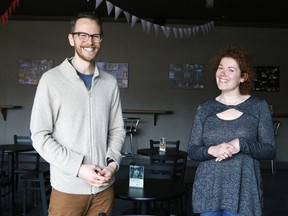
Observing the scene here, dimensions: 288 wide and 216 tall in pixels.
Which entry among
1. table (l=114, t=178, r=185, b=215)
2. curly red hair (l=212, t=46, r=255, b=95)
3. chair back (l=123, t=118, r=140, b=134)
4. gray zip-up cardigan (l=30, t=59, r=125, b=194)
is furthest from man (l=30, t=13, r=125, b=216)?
chair back (l=123, t=118, r=140, b=134)

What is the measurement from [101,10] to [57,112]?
563 centimetres

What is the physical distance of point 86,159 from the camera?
152 cm

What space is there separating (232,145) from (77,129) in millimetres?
642

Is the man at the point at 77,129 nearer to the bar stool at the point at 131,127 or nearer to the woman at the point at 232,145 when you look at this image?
the woman at the point at 232,145

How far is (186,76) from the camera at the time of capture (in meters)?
7.36

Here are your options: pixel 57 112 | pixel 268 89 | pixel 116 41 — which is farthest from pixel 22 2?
pixel 57 112

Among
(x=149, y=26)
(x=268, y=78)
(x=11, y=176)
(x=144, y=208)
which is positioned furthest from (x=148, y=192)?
(x=268, y=78)

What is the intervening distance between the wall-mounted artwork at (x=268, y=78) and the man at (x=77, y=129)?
242 inches

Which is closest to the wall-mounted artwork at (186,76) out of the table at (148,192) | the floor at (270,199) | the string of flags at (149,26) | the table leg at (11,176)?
the string of flags at (149,26)

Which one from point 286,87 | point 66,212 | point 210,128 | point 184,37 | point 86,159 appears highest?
point 184,37

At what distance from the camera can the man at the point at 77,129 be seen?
1.47m

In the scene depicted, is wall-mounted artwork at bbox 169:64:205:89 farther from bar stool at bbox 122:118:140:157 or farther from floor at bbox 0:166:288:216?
floor at bbox 0:166:288:216

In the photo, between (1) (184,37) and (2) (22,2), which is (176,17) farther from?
(2) (22,2)

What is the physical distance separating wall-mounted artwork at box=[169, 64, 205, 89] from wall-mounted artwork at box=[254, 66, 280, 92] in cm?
109
